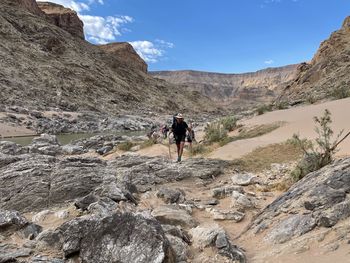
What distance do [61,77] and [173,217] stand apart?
2460 inches

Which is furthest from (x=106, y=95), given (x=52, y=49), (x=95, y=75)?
(x=52, y=49)

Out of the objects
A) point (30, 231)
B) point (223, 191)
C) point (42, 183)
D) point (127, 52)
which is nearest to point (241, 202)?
point (223, 191)

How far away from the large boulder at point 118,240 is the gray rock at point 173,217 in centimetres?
140

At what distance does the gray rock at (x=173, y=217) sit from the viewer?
22.4ft

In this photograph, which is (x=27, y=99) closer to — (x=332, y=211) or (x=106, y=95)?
(x=106, y=95)

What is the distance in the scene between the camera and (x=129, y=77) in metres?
91.6

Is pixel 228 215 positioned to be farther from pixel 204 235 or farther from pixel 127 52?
pixel 127 52

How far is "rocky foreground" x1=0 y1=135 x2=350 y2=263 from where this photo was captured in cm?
526

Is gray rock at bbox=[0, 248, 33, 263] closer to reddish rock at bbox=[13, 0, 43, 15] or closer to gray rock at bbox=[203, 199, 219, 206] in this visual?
gray rock at bbox=[203, 199, 219, 206]

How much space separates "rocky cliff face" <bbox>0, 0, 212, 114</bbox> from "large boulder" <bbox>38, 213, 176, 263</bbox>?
42013mm

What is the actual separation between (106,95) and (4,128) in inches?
1348

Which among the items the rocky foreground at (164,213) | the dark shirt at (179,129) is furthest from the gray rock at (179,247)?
the dark shirt at (179,129)

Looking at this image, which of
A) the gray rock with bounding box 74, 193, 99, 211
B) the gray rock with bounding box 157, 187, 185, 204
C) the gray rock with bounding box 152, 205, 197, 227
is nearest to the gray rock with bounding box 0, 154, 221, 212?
A: the gray rock with bounding box 74, 193, 99, 211

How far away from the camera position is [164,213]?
7062 mm
